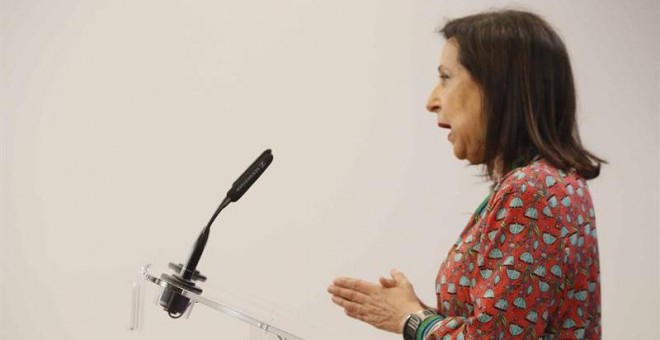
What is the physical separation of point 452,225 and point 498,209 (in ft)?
5.13

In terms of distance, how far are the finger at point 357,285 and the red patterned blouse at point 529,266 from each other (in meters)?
0.12

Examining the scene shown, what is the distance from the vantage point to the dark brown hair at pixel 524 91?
3.66ft

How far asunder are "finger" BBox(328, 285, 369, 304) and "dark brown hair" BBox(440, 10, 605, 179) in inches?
11.1

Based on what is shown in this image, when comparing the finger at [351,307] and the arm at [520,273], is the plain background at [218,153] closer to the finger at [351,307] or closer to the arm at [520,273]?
the finger at [351,307]

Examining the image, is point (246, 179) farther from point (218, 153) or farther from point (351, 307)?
point (218, 153)

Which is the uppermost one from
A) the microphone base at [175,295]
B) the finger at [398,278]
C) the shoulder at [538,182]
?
the shoulder at [538,182]

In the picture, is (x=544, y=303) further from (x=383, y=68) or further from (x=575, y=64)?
(x=575, y=64)

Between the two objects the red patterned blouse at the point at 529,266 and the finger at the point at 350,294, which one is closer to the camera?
the red patterned blouse at the point at 529,266

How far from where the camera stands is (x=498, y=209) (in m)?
1.02

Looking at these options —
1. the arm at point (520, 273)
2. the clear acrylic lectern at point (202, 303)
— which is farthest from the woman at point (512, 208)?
the clear acrylic lectern at point (202, 303)

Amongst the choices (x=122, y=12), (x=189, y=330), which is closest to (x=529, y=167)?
(x=189, y=330)

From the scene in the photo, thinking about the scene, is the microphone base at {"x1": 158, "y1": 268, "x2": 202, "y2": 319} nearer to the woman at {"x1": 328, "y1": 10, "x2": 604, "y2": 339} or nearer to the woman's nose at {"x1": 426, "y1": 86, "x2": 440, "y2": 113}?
the woman at {"x1": 328, "y1": 10, "x2": 604, "y2": 339}

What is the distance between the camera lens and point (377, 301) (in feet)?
3.74

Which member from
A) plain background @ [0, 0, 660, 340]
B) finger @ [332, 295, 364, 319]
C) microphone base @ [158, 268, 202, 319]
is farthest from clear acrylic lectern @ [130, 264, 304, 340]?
plain background @ [0, 0, 660, 340]
